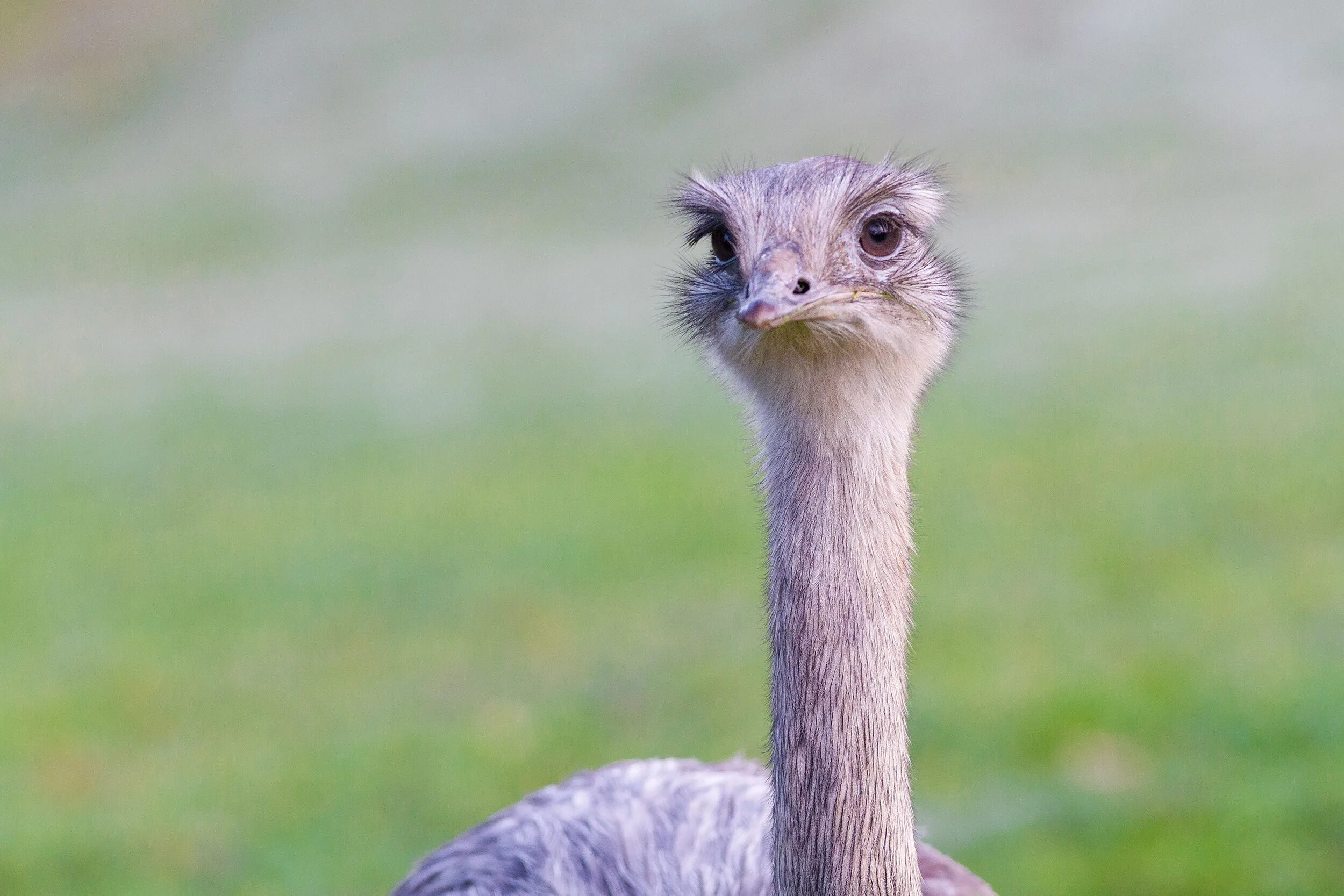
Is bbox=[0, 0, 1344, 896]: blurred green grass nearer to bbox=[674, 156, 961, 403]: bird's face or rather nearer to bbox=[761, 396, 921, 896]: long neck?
bbox=[674, 156, 961, 403]: bird's face

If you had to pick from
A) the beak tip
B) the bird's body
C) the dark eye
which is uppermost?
the dark eye

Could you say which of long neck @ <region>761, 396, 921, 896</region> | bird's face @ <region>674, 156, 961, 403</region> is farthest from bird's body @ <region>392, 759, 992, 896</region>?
bird's face @ <region>674, 156, 961, 403</region>

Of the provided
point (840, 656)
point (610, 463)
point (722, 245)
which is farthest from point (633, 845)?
point (610, 463)

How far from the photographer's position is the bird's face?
102 inches

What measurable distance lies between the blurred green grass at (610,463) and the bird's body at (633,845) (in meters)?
1.06

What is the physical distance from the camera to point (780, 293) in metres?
2.51

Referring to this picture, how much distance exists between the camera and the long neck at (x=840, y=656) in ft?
8.32

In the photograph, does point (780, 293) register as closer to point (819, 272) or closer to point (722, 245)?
point (819, 272)

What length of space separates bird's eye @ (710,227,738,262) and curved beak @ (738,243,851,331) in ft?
0.66

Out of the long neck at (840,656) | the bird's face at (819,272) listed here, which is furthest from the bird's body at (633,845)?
the bird's face at (819,272)

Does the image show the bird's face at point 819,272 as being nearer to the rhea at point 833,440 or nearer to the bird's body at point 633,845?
the rhea at point 833,440

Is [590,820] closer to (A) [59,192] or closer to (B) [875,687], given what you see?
(B) [875,687]

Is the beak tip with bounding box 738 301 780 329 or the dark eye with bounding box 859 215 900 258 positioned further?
the dark eye with bounding box 859 215 900 258

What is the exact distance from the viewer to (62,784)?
6.02 m
